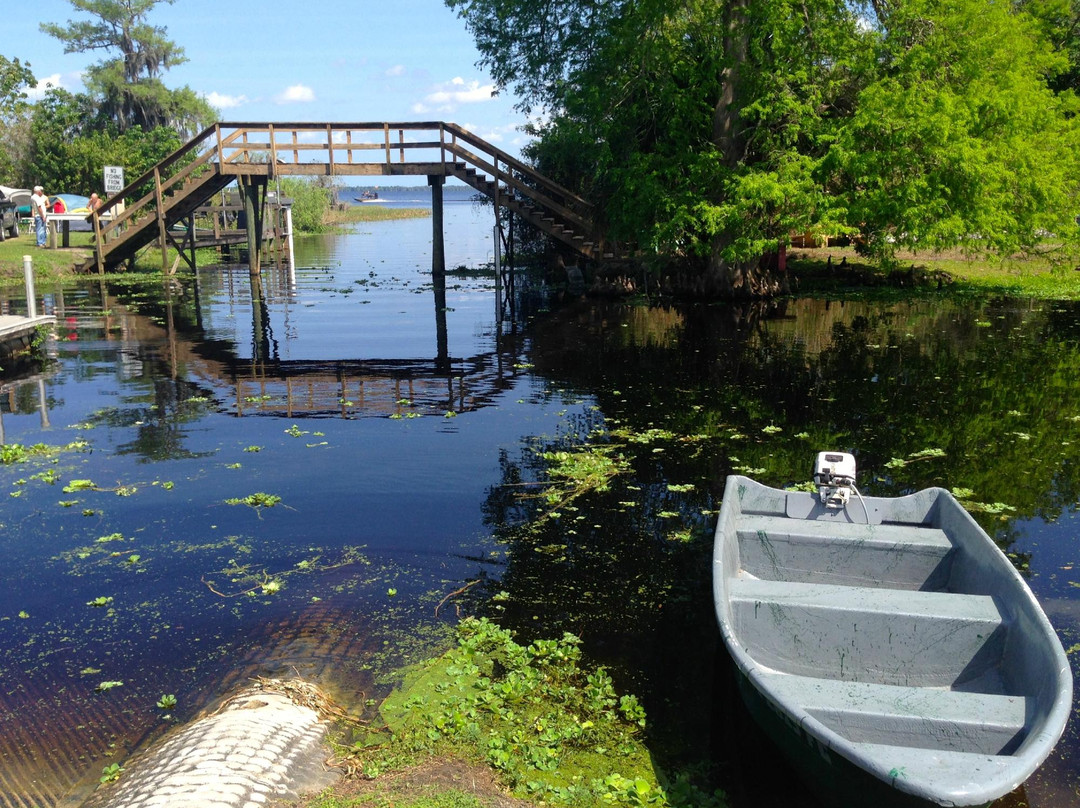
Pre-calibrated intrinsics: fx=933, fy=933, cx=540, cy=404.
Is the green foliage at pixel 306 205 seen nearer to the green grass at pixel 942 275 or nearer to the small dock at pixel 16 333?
the green grass at pixel 942 275

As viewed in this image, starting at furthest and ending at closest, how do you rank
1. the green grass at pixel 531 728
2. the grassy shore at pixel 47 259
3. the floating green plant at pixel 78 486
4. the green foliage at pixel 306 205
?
the green foliage at pixel 306 205
the grassy shore at pixel 47 259
the floating green plant at pixel 78 486
the green grass at pixel 531 728

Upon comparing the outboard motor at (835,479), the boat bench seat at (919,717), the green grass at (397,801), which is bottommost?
the green grass at (397,801)

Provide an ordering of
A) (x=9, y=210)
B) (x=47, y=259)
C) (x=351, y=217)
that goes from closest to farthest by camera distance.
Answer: (x=47, y=259), (x=9, y=210), (x=351, y=217)

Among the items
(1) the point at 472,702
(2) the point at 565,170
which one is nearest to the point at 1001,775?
(1) the point at 472,702

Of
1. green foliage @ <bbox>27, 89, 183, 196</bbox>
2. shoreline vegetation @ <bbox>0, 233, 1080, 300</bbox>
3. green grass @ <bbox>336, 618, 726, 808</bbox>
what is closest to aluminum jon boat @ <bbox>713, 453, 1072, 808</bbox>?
green grass @ <bbox>336, 618, 726, 808</bbox>

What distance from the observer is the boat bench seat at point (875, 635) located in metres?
5.82

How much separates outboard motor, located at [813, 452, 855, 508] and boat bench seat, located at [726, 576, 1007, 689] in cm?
162

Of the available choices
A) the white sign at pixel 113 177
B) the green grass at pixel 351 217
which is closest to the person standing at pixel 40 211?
the white sign at pixel 113 177

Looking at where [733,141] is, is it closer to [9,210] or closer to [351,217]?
[9,210]

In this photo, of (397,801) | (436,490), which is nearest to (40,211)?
(436,490)

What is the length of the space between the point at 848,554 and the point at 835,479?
785 mm

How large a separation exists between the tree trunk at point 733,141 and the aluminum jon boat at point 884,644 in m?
18.6

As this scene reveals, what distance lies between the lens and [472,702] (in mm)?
5945

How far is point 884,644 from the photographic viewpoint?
593 cm
